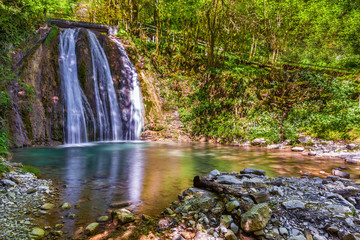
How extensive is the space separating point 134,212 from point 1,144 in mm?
2662

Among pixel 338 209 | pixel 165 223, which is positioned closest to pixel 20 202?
pixel 165 223

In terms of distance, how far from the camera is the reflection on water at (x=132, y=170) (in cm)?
351

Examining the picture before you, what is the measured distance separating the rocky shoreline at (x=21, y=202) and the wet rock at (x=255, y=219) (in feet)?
7.46

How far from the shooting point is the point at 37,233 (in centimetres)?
241

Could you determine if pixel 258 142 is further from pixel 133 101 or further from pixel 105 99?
pixel 105 99

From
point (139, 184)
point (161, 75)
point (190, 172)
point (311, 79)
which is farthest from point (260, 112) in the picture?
point (139, 184)

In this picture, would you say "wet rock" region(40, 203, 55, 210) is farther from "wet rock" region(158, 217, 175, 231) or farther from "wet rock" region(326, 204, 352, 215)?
"wet rock" region(326, 204, 352, 215)

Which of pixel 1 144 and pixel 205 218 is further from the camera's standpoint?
pixel 1 144

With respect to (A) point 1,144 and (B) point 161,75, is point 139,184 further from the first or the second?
(B) point 161,75

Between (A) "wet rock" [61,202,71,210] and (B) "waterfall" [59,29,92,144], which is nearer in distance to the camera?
(A) "wet rock" [61,202,71,210]

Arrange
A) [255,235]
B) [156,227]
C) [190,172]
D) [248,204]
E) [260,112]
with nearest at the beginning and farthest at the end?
[255,235] < [156,227] < [248,204] < [190,172] < [260,112]

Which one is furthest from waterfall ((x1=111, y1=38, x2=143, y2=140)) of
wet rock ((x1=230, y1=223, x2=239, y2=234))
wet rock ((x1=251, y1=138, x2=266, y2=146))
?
wet rock ((x1=230, y1=223, x2=239, y2=234))

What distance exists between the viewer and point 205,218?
2691 mm

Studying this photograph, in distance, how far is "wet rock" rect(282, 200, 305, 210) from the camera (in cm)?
283
